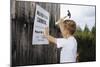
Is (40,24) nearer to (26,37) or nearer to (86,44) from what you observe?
(26,37)

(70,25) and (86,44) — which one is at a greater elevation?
(70,25)

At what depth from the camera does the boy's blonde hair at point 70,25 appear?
6.74 ft

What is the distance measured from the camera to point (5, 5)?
182 cm

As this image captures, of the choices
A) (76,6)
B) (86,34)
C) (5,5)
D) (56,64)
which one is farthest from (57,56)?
(5,5)

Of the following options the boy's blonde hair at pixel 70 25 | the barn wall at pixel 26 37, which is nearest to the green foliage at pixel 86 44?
the boy's blonde hair at pixel 70 25

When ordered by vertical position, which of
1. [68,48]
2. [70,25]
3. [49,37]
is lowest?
[68,48]

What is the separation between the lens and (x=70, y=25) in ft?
6.78

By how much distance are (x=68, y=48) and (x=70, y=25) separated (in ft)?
0.86

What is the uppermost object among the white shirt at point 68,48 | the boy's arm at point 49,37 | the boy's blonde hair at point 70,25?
the boy's blonde hair at point 70,25

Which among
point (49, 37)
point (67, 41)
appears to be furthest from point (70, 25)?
point (49, 37)

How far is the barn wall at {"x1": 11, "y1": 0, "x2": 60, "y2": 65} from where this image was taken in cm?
185

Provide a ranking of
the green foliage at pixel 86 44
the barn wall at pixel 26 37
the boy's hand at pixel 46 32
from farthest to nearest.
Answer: the green foliage at pixel 86 44, the boy's hand at pixel 46 32, the barn wall at pixel 26 37

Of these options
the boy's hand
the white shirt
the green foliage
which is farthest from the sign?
the green foliage

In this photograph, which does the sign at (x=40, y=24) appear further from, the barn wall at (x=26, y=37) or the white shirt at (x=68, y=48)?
the white shirt at (x=68, y=48)
